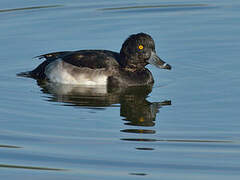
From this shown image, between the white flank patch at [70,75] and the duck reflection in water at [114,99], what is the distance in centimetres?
13

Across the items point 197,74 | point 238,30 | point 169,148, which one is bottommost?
point 169,148

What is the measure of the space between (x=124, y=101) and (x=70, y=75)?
1.70 meters

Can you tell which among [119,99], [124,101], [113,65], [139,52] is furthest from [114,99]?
[139,52]

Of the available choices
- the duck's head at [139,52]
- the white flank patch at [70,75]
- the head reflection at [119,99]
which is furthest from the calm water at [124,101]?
the duck's head at [139,52]

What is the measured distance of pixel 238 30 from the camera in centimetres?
1602

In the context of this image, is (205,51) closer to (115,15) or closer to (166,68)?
(166,68)

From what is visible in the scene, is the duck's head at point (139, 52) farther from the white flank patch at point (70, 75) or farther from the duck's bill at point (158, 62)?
the white flank patch at point (70, 75)

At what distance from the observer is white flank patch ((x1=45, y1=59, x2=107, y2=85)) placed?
13.2 m

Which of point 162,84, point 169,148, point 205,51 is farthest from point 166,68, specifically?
point 169,148

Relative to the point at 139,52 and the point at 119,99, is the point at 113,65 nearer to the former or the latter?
the point at 139,52

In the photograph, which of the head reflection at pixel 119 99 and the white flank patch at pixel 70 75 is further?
the white flank patch at pixel 70 75

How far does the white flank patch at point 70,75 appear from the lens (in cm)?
1316

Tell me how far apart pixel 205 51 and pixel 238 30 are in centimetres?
162

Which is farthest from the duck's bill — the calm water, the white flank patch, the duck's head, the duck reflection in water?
the white flank patch
